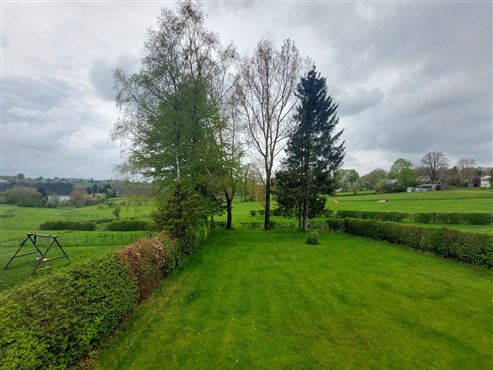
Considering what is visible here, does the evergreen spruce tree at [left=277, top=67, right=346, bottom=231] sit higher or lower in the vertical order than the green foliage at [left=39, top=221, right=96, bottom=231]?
higher

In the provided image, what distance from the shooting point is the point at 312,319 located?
852 centimetres

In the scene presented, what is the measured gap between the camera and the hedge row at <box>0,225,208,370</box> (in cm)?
453

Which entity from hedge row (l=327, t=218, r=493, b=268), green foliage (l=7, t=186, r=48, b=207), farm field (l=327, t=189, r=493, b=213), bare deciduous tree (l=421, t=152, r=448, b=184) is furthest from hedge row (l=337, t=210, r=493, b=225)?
bare deciduous tree (l=421, t=152, r=448, b=184)

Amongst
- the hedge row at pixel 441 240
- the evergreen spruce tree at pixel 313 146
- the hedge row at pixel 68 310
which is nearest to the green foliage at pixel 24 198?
the evergreen spruce tree at pixel 313 146

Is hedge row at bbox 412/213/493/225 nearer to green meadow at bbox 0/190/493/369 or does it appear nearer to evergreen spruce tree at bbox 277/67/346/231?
evergreen spruce tree at bbox 277/67/346/231

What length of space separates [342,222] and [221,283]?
20.8 metres

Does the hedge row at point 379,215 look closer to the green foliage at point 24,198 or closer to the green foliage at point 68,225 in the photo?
the green foliage at point 68,225

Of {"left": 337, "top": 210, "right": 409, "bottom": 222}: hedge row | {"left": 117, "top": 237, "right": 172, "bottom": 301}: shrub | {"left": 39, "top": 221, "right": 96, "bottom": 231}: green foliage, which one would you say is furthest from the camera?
{"left": 337, "top": 210, "right": 409, "bottom": 222}: hedge row

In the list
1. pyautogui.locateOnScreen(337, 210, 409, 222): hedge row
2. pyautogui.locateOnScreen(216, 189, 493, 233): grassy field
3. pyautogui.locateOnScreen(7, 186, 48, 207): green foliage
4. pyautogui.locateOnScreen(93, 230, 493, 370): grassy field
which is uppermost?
pyautogui.locateOnScreen(7, 186, 48, 207): green foliage

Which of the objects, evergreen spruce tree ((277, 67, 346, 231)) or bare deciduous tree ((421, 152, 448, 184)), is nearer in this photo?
evergreen spruce tree ((277, 67, 346, 231))

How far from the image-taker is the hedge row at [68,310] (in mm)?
4531

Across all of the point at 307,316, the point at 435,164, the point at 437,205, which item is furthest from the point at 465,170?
the point at 307,316

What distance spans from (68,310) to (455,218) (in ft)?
113

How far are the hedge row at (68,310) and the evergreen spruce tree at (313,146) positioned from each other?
2024cm
